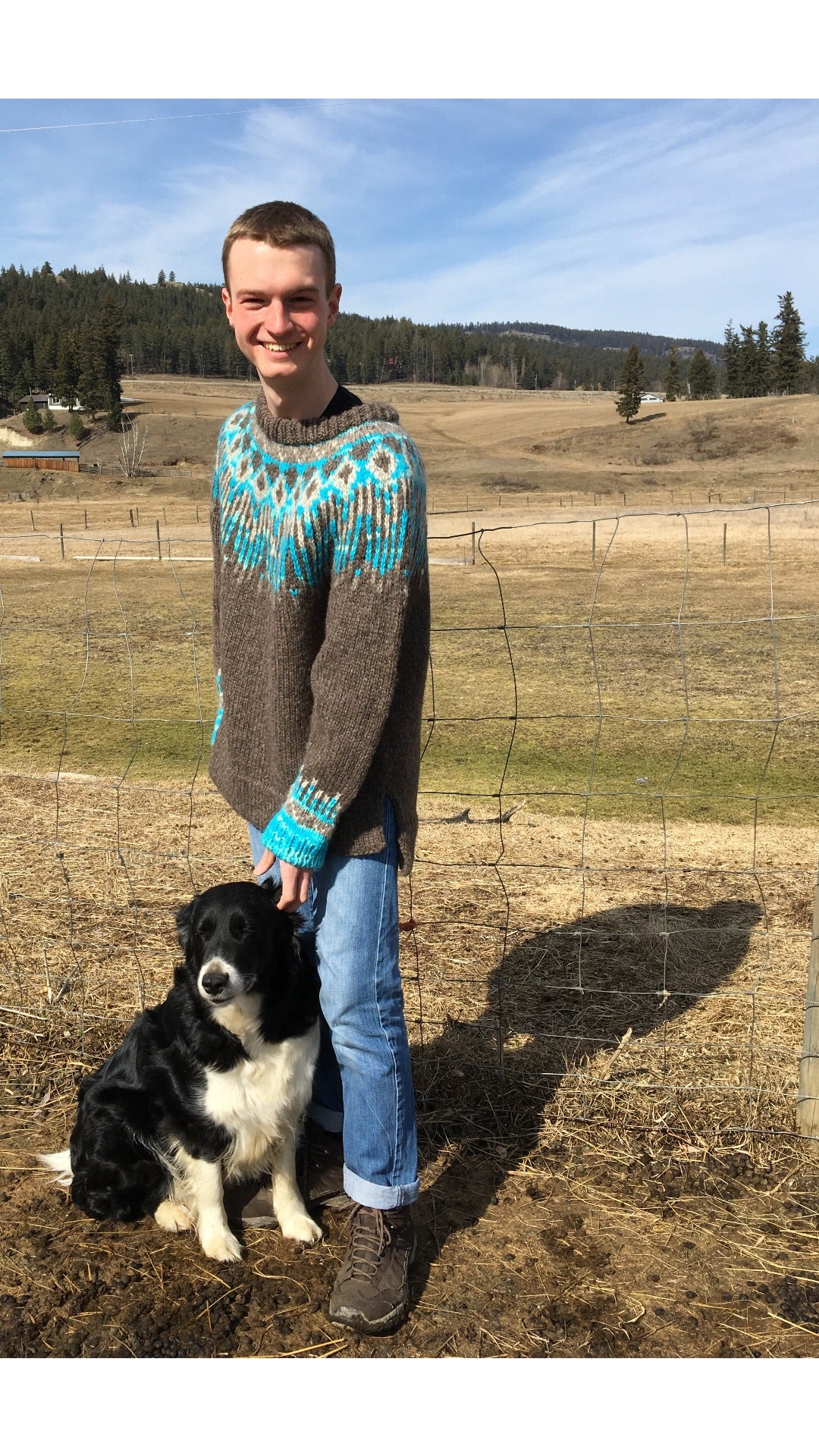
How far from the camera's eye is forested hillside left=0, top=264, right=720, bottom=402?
108125 millimetres

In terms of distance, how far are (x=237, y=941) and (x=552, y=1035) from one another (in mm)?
1656

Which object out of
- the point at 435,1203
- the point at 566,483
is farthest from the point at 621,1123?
the point at 566,483

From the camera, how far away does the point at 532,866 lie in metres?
4.73

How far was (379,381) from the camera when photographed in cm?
14288

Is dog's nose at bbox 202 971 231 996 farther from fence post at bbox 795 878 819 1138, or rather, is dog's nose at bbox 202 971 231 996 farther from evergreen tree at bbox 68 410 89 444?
evergreen tree at bbox 68 410 89 444

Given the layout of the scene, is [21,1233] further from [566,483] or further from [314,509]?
[566,483]

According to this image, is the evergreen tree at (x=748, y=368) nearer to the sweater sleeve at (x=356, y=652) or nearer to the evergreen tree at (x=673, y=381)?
the evergreen tree at (x=673, y=381)

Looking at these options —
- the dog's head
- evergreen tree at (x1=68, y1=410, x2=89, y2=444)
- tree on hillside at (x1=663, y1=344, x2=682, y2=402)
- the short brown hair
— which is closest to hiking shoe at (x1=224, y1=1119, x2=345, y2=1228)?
the dog's head

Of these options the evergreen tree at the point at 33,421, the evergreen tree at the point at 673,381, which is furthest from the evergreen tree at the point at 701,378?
the evergreen tree at the point at 33,421

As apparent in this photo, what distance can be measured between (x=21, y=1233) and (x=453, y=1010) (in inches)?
68.9

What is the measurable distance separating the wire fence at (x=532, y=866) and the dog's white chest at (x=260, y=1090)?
33.8 inches

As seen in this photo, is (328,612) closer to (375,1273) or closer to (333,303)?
(333,303)

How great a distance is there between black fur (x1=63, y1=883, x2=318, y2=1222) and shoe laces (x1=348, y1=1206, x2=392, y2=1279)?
39cm

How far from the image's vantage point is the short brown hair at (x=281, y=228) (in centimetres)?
215
